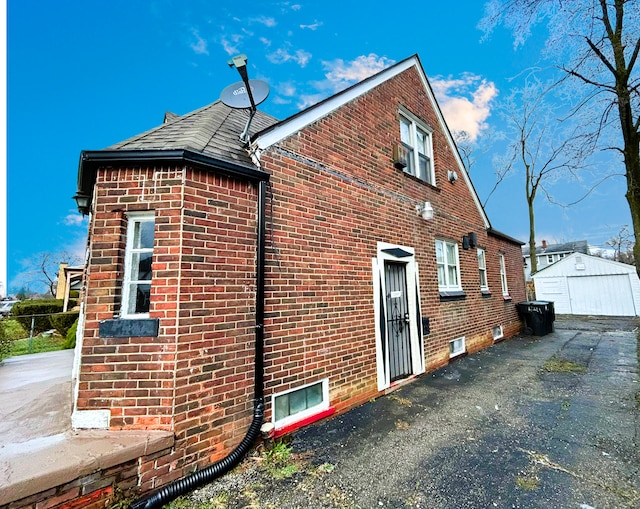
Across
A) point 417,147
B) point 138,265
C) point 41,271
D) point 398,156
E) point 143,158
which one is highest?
point 41,271

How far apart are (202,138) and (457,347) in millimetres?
7077

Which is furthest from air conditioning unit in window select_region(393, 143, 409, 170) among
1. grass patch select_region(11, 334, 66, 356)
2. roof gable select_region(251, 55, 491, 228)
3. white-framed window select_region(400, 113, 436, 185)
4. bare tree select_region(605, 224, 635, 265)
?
bare tree select_region(605, 224, 635, 265)

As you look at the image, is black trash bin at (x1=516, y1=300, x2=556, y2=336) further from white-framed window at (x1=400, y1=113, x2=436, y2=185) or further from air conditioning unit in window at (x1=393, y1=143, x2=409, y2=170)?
air conditioning unit in window at (x1=393, y1=143, x2=409, y2=170)

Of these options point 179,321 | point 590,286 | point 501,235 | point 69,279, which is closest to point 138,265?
point 179,321

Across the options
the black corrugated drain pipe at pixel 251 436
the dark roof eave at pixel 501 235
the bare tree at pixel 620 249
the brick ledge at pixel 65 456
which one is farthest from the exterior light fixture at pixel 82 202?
the bare tree at pixel 620 249

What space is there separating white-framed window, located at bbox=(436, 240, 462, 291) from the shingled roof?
16.9ft

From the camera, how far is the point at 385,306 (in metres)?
5.15

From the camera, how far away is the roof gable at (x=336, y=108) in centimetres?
373

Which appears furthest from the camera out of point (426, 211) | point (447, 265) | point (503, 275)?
point (503, 275)

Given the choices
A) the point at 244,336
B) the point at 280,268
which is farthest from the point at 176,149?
the point at 244,336

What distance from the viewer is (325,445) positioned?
3.23 meters

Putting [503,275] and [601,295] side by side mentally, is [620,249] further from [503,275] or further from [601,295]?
[503,275]

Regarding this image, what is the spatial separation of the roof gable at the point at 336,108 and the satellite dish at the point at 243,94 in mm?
379

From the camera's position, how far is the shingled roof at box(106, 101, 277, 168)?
10.5 feet
